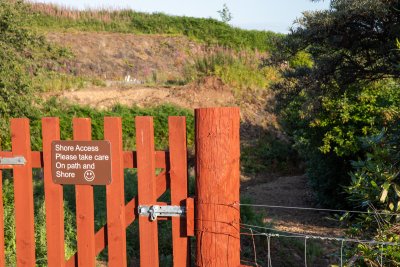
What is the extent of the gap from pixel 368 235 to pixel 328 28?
22.9ft

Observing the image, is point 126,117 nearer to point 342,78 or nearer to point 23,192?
point 342,78

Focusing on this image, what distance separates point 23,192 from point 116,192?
75cm

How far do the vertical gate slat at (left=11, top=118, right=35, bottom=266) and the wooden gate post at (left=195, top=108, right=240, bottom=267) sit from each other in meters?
1.28

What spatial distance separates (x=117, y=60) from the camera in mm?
27656

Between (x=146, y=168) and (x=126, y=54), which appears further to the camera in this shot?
(x=126, y=54)

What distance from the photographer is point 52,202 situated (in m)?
4.37

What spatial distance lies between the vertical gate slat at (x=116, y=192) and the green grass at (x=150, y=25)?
2637 centimetres

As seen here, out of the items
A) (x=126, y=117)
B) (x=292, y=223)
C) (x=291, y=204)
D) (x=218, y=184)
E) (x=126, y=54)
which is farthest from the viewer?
(x=126, y=54)

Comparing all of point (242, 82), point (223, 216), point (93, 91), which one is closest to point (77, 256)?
point (223, 216)

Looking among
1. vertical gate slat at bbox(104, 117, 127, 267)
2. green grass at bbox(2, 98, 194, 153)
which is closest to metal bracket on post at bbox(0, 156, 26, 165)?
vertical gate slat at bbox(104, 117, 127, 267)

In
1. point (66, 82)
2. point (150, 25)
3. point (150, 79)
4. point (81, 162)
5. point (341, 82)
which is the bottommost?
point (81, 162)

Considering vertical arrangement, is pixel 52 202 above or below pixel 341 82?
below

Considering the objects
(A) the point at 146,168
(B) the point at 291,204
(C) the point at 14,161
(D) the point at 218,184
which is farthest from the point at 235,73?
(D) the point at 218,184

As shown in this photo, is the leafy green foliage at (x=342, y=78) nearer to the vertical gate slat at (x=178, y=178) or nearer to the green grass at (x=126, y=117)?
the green grass at (x=126, y=117)
